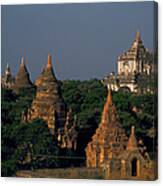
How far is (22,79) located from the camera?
182 inches

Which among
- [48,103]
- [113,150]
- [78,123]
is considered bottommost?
[113,150]

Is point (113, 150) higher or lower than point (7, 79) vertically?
lower

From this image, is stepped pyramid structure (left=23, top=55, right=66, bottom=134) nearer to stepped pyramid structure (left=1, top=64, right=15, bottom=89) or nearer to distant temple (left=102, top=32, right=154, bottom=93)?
stepped pyramid structure (left=1, top=64, right=15, bottom=89)

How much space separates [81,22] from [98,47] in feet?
0.55

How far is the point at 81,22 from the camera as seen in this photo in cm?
454

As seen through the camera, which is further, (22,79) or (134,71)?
(22,79)

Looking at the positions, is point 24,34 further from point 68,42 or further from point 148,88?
point 148,88

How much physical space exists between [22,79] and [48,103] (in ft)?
0.66

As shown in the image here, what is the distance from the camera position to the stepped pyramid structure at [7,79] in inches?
182

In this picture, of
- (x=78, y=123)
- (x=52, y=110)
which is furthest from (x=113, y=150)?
(x=52, y=110)

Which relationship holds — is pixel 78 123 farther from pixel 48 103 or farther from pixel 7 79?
pixel 7 79

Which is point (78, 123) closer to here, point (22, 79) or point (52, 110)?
point (52, 110)

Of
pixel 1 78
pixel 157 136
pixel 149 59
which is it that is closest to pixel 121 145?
pixel 157 136

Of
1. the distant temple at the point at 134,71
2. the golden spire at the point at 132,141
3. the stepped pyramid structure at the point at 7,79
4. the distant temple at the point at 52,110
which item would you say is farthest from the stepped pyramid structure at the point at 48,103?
the golden spire at the point at 132,141
